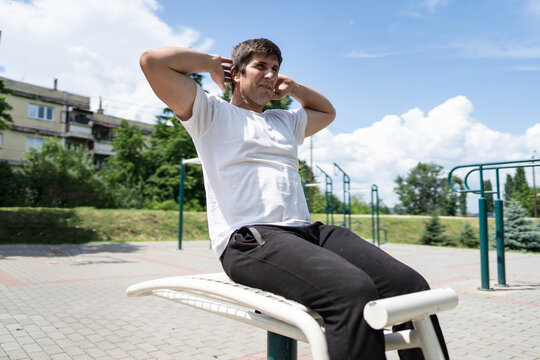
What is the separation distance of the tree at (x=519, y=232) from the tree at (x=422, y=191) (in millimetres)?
43952

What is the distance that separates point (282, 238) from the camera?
4.91ft

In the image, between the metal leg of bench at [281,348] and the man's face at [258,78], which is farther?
the man's face at [258,78]

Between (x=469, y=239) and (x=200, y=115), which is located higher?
(x=200, y=115)

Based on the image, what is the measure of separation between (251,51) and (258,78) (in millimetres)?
131

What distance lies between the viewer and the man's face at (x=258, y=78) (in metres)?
1.95

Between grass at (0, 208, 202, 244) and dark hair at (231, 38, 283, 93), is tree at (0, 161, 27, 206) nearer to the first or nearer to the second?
grass at (0, 208, 202, 244)

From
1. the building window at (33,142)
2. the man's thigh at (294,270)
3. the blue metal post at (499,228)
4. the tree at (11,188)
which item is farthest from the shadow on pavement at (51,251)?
the building window at (33,142)

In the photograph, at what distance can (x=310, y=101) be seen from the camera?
2.34 metres

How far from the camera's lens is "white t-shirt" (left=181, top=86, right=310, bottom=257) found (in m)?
1.66

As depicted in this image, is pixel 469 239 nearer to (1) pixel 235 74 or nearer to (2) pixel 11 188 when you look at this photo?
(1) pixel 235 74

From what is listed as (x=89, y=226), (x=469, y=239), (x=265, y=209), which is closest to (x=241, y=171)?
(x=265, y=209)

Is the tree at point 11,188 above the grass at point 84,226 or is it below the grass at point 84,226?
above

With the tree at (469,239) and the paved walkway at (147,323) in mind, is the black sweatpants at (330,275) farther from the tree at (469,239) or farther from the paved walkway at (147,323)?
the tree at (469,239)

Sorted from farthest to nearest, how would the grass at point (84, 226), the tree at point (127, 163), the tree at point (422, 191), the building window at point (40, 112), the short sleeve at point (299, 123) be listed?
the tree at point (422, 191) → the building window at point (40, 112) → the tree at point (127, 163) → the grass at point (84, 226) → the short sleeve at point (299, 123)
